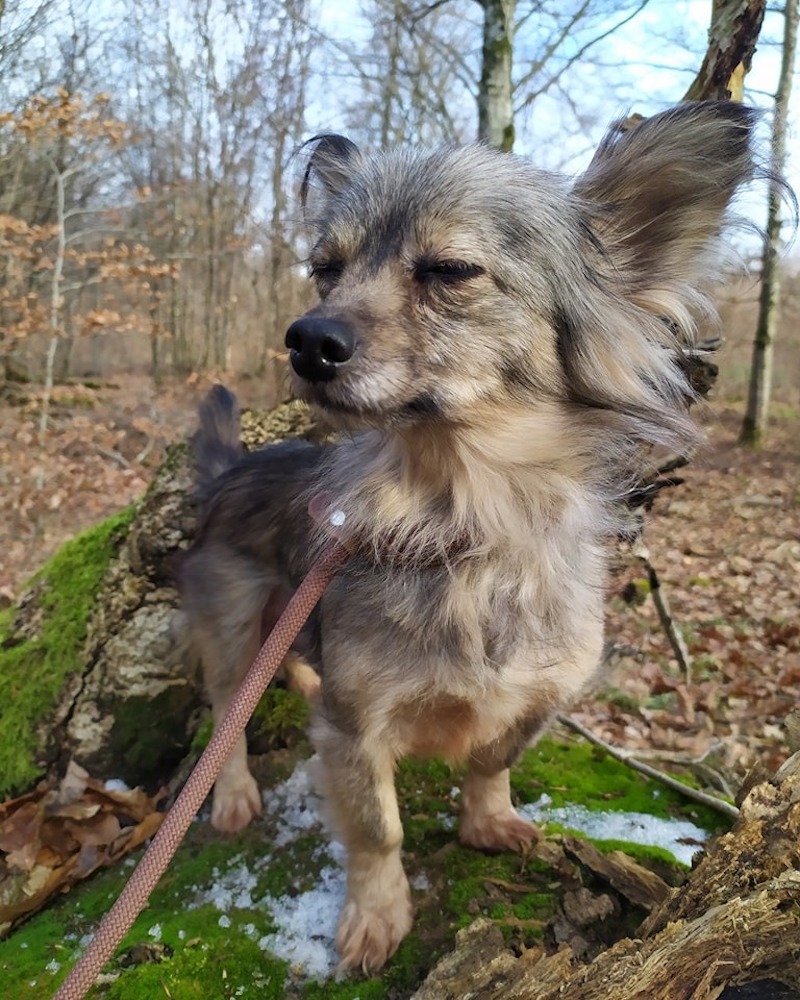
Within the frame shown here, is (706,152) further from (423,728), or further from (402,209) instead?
(423,728)

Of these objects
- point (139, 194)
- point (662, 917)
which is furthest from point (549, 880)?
point (139, 194)

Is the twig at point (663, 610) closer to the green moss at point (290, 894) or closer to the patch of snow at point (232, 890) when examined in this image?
the green moss at point (290, 894)

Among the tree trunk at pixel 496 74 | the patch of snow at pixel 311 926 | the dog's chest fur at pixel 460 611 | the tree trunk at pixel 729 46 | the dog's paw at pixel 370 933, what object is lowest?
the patch of snow at pixel 311 926

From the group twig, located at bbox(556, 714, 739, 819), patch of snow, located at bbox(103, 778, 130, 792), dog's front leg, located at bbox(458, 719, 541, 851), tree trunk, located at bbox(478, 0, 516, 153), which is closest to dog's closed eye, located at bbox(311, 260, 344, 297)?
dog's front leg, located at bbox(458, 719, 541, 851)

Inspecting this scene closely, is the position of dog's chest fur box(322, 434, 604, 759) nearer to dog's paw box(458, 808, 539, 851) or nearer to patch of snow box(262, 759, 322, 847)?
dog's paw box(458, 808, 539, 851)

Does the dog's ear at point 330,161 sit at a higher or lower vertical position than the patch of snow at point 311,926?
higher

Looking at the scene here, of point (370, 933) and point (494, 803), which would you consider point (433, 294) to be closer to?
point (494, 803)

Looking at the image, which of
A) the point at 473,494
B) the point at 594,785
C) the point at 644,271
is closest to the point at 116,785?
A: the point at 594,785

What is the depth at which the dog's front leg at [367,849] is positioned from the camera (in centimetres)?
241

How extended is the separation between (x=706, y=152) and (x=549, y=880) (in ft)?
8.01

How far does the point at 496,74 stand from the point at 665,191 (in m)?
5.39

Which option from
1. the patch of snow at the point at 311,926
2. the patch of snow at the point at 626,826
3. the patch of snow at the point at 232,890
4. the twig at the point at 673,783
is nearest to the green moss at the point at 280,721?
the patch of snow at the point at 232,890

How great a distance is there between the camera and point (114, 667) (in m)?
3.99

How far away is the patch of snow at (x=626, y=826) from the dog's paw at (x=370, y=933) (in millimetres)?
826
